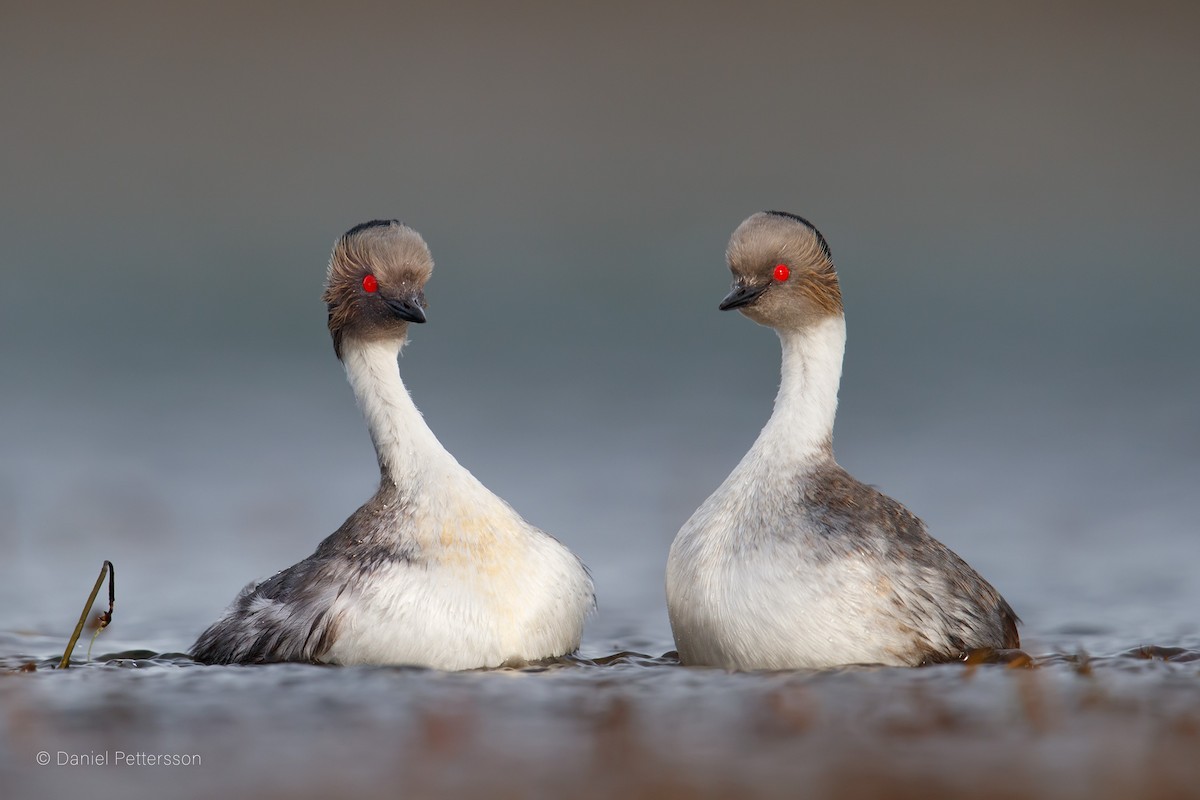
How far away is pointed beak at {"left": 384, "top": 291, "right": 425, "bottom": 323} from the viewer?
8.81 meters

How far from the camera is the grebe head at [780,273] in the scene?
879 cm

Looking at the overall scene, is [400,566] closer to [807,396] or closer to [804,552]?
[804,552]

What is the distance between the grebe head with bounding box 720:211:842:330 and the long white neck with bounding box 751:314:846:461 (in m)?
0.10

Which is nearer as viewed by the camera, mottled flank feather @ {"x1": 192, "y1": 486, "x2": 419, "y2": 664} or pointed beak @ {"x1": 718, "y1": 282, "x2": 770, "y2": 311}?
mottled flank feather @ {"x1": 192, "y1": 486, "x2": 419, "y2": 664}

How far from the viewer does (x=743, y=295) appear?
28.7 ft

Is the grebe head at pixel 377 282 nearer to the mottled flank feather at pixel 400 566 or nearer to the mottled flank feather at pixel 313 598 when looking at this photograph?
the mottled flank feather at pixel 400 566

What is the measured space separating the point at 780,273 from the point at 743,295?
0.77 feet

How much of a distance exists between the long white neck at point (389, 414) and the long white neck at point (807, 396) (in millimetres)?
1766

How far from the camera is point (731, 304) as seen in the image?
8695 mm

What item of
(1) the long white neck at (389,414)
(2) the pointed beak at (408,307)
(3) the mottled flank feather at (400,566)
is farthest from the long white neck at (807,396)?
(2) the pointed beak at (408,307)

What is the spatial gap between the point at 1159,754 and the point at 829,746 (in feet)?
3.78

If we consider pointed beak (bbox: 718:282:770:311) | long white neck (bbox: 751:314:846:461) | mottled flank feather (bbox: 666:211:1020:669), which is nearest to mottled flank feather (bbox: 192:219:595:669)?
mottled flank feather (bbox: 666:211:1020:669)

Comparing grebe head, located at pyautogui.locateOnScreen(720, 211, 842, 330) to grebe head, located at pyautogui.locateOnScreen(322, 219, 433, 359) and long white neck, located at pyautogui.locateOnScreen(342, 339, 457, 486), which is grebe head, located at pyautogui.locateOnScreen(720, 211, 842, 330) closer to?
grebe head, located at pyautogui.locateOnScreen(322, 219, 433, 359)

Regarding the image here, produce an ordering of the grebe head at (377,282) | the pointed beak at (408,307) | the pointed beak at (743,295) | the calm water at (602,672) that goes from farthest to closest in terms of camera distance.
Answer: the grebe head at (377,282)
the pointed beak at (408,307)
the pointed beak at (743,295)
the calm water at (602,672)
